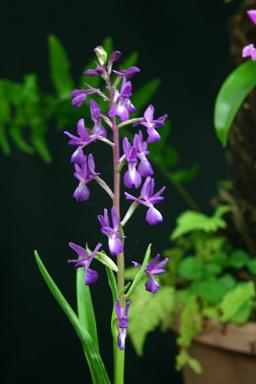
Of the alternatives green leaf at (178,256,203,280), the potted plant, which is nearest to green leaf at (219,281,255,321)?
the potted plant

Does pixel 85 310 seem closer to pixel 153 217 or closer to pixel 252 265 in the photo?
pixel 153 217

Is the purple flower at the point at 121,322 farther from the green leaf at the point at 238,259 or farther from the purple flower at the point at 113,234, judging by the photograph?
the green leaf at the point at 238,259

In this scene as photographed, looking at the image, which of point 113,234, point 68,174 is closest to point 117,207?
point 113,234

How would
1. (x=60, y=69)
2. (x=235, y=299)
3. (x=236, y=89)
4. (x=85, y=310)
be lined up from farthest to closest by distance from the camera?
(x=60, y=69), (x=235, y=299), (x=236, y=89), (x=85, y=310)

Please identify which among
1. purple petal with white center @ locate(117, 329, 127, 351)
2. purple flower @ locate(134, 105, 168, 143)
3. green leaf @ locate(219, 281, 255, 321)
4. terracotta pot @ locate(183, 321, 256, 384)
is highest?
purple flower @ locate(134, 105, 168, 143)

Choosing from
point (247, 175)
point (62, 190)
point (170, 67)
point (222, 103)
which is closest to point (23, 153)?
point (62, 190)

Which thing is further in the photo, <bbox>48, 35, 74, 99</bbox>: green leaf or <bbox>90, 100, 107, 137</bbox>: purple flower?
<bbox>48, 35, 74, 99</bbox>: green leaf

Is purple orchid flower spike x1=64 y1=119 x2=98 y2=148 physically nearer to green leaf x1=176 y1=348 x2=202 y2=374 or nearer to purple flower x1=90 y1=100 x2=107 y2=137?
purple flower x1=90 y1=100 x2=107 y2=137
